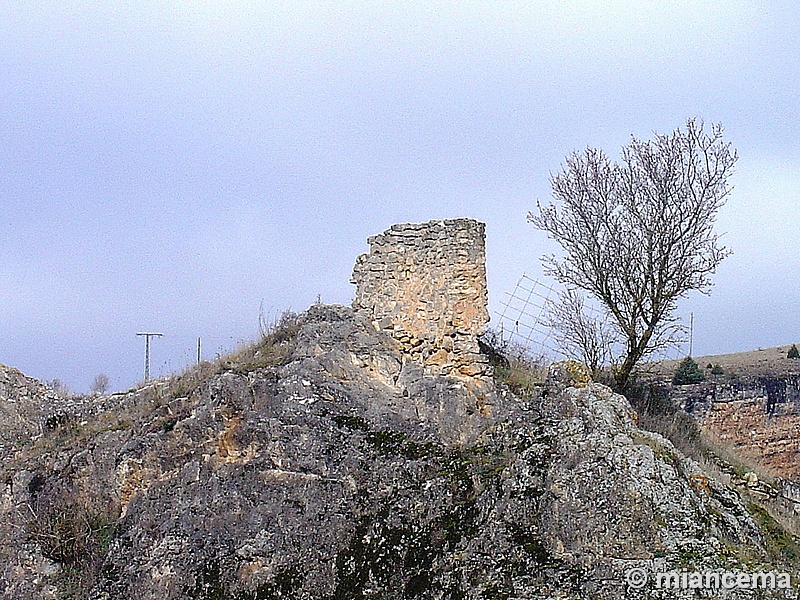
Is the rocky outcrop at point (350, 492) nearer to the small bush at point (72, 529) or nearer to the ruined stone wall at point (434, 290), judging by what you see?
the small bush at point (72, 529)

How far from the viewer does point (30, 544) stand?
31.6 ft

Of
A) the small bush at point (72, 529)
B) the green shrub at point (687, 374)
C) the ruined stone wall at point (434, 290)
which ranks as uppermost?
the ruined stone wall at point (434, 290)

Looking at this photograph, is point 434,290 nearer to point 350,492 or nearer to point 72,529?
point 350,492

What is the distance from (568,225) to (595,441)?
34.6ft

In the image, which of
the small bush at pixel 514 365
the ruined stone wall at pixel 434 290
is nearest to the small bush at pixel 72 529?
the ruined stone wall at pixel 434 290

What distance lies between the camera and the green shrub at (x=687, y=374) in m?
21.6

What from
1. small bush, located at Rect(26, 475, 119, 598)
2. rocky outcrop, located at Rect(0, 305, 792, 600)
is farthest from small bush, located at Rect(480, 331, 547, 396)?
small bush, located at Rect(26, 475, 119, 598)

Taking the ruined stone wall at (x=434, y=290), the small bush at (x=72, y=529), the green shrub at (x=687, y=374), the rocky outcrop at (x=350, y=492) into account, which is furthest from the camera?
the green shrub at (x=687, y=374)

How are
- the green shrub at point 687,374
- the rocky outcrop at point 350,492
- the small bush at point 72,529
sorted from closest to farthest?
the rocky outcrop at point 350,492 < the small bush at point 72,529 < the green shrub at point 687,374

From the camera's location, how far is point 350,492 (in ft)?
30.2

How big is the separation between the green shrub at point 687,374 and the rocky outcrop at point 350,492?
12.8 m

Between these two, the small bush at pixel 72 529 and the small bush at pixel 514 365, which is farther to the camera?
the small bush at pixel 514 365

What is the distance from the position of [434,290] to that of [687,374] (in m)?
14.1

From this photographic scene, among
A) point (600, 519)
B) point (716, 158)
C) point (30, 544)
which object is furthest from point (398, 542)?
point (716, 158)
